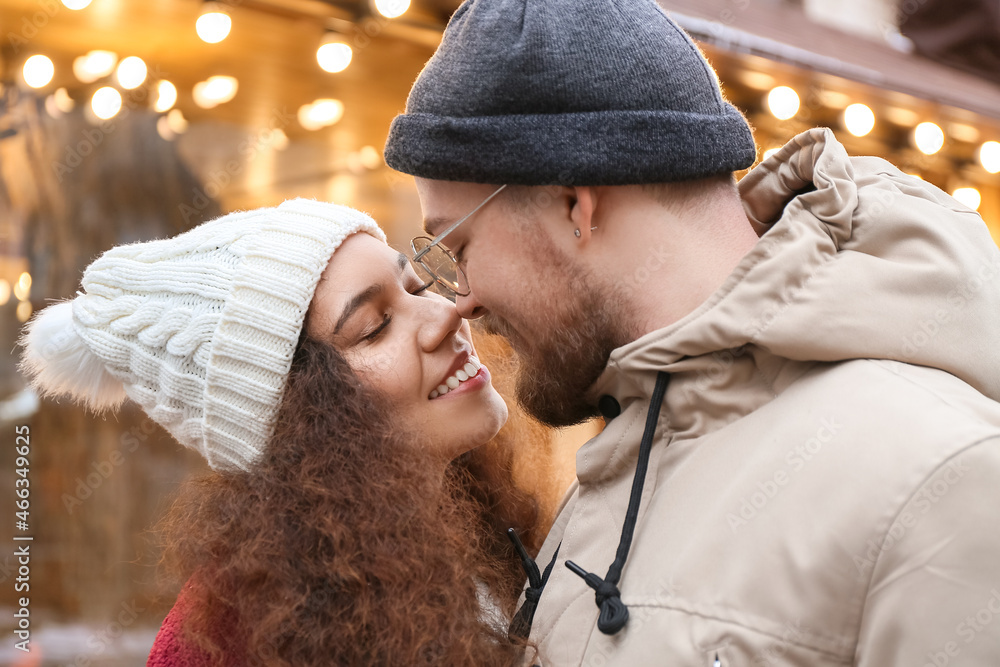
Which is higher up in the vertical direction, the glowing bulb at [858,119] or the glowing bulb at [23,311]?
the glowing bulb at [858,119]

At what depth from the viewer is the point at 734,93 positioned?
408 centimetres

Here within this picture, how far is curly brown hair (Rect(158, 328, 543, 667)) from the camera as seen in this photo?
1.48 metres

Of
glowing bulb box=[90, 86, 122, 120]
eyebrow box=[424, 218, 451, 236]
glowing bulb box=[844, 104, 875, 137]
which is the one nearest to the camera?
eyebrow box=[424, 218, 451, 236]

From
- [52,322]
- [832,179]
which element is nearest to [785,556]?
[832,179]

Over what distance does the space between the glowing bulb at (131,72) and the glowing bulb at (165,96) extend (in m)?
0.07

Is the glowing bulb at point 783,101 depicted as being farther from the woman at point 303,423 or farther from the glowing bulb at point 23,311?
Answer: the glowing bulb at point 23,311

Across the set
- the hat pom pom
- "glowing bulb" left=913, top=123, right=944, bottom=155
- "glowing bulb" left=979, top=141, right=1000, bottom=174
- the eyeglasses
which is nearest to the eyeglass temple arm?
the eyeglasses

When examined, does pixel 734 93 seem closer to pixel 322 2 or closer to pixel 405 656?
pixel 322 2

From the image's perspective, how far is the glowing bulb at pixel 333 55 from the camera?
10.5 ft

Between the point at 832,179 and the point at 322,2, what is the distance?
7.50 feet

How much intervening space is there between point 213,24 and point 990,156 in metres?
4.70

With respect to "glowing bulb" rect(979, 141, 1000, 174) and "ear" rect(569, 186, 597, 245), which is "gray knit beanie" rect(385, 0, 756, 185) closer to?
"ear" rect(569, 186, 597, 245)

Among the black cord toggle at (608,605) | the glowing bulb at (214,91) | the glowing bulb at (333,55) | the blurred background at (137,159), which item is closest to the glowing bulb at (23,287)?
the blurred background at (137,159)

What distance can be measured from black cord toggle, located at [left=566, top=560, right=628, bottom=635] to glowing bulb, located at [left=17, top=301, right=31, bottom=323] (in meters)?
2.41
